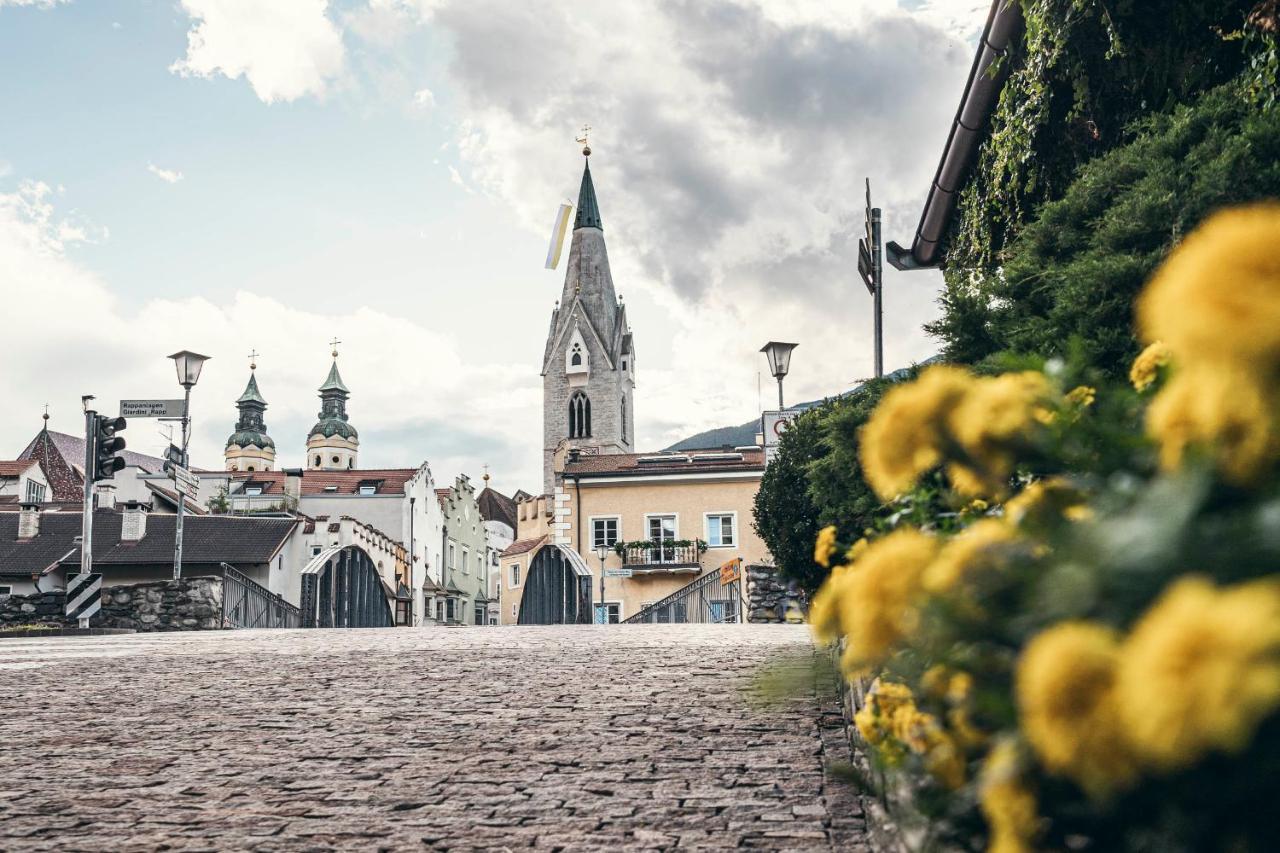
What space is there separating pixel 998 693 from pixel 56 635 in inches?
800

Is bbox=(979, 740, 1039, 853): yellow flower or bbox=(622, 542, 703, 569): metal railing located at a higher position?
bbox=(622, 542, 703, 569): metal railing

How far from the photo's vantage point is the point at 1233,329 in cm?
112

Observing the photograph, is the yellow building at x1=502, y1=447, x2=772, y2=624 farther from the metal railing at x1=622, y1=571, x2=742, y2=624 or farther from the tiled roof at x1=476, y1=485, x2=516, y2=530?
the tiled roof at x1=476, y1=485, x2=516, y2=530

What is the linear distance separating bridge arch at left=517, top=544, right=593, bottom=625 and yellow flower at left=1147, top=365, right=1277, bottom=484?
21.7 metres

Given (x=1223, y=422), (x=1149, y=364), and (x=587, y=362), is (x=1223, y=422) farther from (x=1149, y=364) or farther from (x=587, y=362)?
(x=587, y=362)

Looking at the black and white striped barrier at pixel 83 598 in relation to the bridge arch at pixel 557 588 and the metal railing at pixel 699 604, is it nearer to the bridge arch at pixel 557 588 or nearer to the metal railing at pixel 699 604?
the bridge arch at pixel 557 588

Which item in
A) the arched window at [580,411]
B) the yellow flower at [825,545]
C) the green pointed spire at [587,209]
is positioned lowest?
the yellow flower at [825,545]

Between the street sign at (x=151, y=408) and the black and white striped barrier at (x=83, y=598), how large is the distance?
3.15 meters

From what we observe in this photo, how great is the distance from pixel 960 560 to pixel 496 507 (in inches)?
4120

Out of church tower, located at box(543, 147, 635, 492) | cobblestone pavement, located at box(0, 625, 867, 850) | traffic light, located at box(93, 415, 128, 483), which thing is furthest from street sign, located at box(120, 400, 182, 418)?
church tower, located at box(543, 147, 635, 492)

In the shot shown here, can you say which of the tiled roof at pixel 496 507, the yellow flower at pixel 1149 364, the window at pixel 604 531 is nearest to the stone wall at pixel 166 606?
the yellow flower at pixel 1149 364

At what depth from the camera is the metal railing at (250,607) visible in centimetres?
2155

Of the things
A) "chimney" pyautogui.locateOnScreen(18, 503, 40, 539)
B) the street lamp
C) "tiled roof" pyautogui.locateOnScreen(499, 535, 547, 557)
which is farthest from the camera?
"tiled roof" pyautogui.locateOnScreen(499, 535, 547, 557)

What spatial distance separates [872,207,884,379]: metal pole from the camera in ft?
48.8
